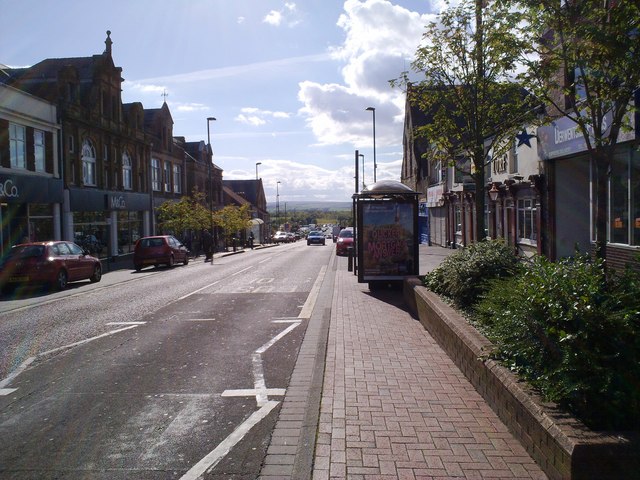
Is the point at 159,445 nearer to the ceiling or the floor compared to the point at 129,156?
nearer to the floor

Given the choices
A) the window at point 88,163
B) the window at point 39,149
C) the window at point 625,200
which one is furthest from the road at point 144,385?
the window at point 88,163

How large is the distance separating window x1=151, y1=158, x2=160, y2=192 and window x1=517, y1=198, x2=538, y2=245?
3053 cm

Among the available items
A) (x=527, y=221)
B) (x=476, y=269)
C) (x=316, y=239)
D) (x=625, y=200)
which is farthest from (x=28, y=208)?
(x=316, y=239)

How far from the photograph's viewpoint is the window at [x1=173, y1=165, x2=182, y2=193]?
51.4 m

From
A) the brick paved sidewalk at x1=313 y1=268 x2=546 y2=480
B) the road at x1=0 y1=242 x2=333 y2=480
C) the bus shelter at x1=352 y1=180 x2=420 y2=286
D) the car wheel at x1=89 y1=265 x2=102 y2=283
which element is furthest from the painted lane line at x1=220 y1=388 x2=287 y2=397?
the car wheel at x1=89 y1=265 x2=102 y2=283

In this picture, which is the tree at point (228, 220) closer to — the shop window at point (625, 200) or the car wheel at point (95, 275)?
the car wheel at point (95, 275)

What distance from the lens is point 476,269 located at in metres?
8.85

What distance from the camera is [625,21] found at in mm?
6328

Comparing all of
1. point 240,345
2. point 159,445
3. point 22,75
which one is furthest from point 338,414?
point 22,75

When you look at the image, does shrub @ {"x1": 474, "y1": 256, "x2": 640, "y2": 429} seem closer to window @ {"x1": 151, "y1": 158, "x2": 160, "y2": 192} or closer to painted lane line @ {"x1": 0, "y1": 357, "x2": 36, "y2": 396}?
painted lane line @ {"x1": 0, "y1": 357, "x2": 36, "y2": 396}

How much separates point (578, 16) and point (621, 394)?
4749 mm

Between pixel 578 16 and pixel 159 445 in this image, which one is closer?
pixel 159 445

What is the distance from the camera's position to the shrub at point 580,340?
4.01 metres

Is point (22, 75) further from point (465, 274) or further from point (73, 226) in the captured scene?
point (465, 274)
